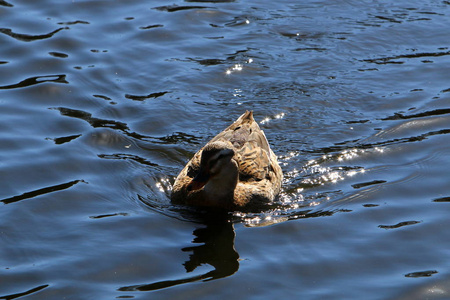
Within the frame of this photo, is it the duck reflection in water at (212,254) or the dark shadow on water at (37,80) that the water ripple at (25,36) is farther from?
the duck reflection in water at (212,254)

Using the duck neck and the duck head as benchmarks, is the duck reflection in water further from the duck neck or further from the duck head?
the duck head

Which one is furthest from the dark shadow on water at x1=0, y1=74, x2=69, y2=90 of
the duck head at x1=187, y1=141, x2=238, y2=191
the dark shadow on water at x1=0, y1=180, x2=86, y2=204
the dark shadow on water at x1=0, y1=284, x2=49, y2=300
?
the dark shadow on water at x1=0, y1=284, x2=49, y2=300

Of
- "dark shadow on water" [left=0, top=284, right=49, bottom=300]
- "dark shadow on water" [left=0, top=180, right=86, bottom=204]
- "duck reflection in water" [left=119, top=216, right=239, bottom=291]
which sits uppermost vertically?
"dark shadow on water" [left=0, top=180, right=86, bottom=204]

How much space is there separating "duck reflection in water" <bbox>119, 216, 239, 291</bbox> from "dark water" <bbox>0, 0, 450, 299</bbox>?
25 mm

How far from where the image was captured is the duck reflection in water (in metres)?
8.24

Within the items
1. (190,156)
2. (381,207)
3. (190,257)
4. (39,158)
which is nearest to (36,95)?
(39,158)

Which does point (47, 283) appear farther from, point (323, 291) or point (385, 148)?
point (385, 148)

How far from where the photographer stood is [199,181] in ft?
32.2

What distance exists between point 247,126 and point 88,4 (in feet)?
21.8

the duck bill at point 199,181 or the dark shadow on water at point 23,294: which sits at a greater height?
the duck bill at point 199,181

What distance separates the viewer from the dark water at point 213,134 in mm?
8477

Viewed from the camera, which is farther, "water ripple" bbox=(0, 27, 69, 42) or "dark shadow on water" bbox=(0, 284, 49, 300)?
"water ripple" bbox=(0, 27, 69, 42)

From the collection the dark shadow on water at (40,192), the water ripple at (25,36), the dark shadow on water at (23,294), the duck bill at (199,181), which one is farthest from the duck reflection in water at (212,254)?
the water ripple at (25,36)

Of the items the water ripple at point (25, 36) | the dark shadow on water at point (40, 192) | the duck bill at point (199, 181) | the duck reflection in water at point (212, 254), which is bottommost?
the duck reflection in water at point (212, 254)
